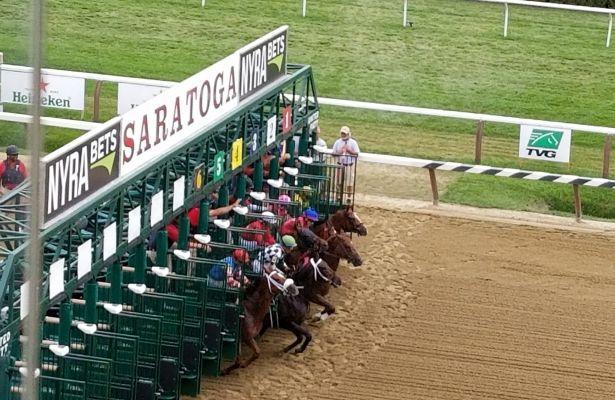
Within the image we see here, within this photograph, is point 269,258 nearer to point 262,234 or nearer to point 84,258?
point 262,234

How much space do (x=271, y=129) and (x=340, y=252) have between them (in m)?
1.22

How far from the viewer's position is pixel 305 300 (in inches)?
449

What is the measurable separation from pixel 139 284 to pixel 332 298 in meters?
3.08

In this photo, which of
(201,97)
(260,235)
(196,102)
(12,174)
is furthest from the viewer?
(12,174)

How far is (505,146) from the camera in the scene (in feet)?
59.3

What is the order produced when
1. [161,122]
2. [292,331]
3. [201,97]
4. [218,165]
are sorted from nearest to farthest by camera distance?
[161,122], [201,97], [292,331], [218,165]

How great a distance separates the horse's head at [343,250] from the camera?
1227 centimetres

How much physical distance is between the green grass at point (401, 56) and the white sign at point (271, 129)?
490 centimetres

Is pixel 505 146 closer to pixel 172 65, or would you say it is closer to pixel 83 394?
pixel 172 65

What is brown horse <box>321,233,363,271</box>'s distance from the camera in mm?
12281

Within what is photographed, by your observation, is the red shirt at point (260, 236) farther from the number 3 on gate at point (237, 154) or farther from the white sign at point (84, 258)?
the white sign at point (84, 258)

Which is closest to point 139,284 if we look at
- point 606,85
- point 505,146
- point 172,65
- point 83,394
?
point 83,394

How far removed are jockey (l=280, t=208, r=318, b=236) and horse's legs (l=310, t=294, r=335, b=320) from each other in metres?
0.56

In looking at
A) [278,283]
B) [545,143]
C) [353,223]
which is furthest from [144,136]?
[545,143]
